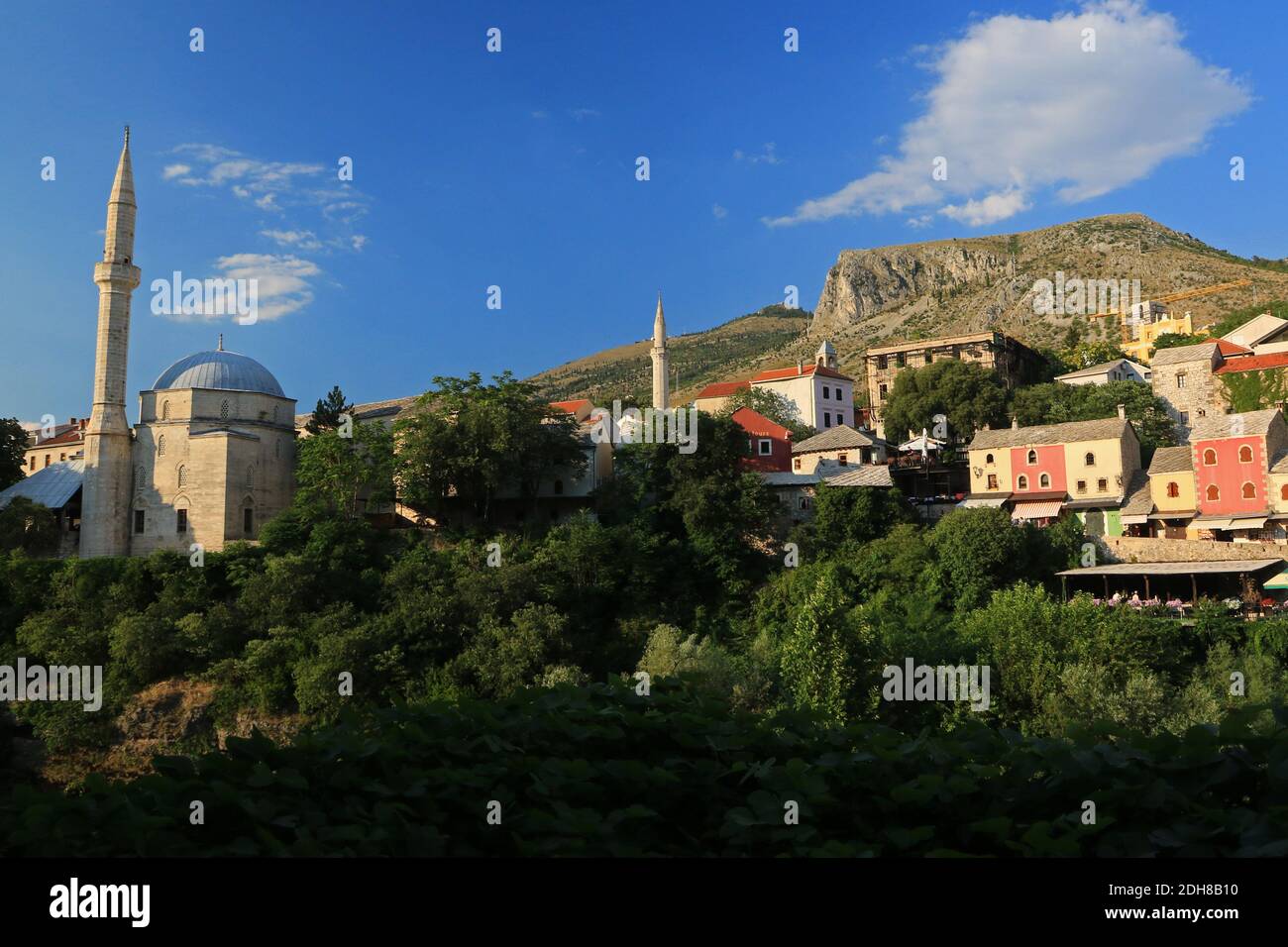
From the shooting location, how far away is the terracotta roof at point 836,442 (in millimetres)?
45750

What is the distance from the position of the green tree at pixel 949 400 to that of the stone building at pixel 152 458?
3579 centimetres

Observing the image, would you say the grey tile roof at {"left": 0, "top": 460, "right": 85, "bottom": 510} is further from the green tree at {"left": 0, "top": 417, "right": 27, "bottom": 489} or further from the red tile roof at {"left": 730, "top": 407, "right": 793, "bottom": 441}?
the red tile roof at {"left": 730, "top": 407, "right": 793, "bottom": 441}

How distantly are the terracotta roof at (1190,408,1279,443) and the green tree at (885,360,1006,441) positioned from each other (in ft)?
49.7

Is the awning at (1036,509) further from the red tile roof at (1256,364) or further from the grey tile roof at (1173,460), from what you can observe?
the red tile roof at (1256,364)

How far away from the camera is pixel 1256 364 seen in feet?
165

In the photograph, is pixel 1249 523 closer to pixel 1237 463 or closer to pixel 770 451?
pixel 1237 463

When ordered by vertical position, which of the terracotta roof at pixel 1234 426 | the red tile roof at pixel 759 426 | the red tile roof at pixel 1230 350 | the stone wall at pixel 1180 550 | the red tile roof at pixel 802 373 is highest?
the red tile roof at pixel 802 373

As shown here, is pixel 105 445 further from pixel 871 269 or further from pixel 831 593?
pixel 871 269

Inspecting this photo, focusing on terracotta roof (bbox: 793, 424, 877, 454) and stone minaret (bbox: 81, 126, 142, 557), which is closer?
stone minaret (bbox: 81, 126, 142, 557)

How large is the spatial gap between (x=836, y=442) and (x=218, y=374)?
95.1 ft

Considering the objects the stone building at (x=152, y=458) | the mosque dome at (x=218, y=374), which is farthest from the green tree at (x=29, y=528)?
the mosque dome at (x=218, y=374)

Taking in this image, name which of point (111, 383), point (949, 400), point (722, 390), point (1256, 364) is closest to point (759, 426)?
point (949, 400)

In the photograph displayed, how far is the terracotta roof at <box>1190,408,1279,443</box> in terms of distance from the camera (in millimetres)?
36719

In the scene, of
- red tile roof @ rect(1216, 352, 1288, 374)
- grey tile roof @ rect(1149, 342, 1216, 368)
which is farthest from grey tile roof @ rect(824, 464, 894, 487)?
red tile roof @ rect(1216, 352, 1288, 374)
